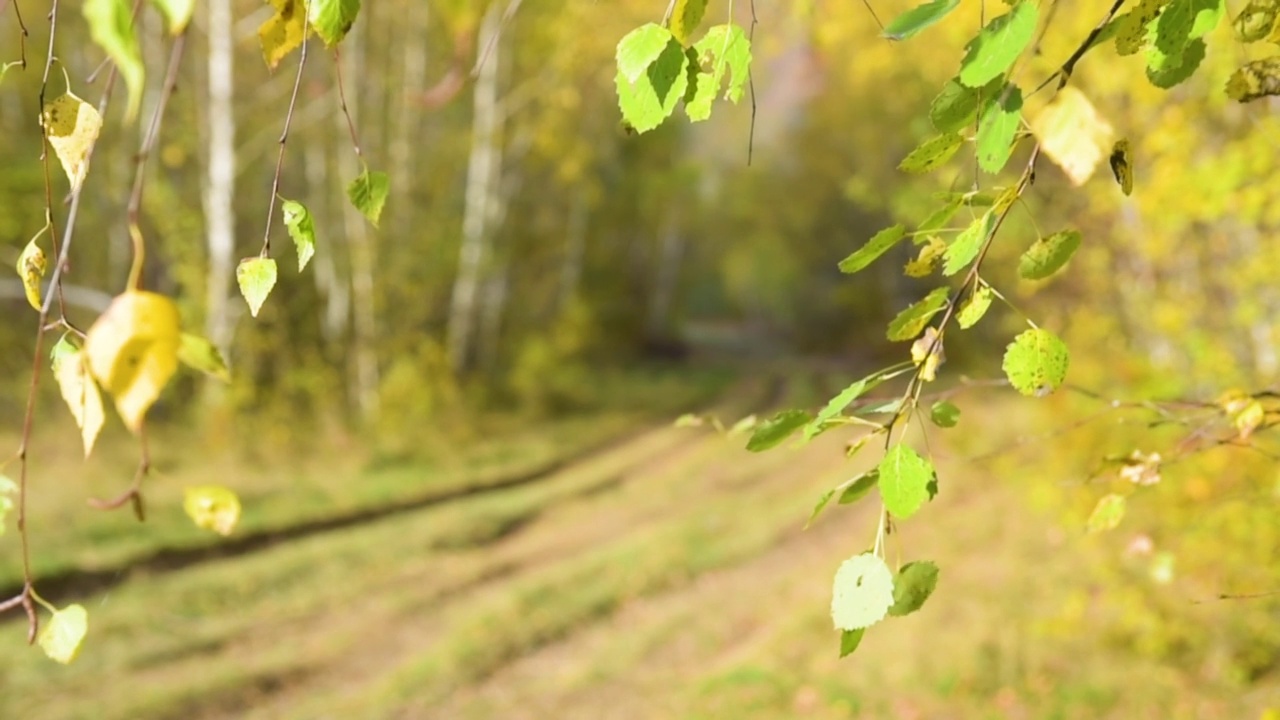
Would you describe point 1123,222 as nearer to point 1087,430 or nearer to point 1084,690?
point 1087,430

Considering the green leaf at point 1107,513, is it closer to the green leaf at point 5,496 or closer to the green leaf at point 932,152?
the green leaf at point 932,152

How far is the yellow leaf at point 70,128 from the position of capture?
2.54 feet

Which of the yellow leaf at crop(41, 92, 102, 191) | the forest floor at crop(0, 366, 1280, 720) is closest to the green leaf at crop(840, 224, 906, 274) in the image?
the yellow leaf at crop(41, 92, 102, 191)

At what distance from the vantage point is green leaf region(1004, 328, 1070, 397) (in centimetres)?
85

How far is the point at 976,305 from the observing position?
88 cm

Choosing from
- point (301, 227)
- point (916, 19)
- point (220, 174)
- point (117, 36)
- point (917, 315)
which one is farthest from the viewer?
point (220, 174)

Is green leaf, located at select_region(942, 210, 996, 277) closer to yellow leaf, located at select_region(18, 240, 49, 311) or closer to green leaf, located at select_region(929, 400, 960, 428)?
green leaf, located at select_region(929, 400, 960, 428)

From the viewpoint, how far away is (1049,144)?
0.64 m

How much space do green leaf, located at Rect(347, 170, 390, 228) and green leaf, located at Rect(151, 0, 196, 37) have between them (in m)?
0.42

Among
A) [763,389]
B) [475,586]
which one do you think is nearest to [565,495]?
[475,586]

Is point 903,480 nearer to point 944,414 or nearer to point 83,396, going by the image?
point 944,414

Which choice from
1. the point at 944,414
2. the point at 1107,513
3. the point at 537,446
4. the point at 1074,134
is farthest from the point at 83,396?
the point at 537,446

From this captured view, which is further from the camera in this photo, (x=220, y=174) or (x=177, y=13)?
(x=220, y=174)

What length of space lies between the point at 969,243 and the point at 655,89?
339mm
